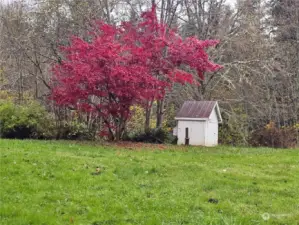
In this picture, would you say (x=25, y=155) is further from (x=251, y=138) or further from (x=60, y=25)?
(x=251, y=138)

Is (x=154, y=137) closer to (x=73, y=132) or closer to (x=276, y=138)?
(x=73, y=132)

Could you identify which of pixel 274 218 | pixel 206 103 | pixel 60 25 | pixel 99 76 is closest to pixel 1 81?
pixel 60 25

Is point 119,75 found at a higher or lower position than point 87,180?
higher

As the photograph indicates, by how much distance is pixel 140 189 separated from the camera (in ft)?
21.4

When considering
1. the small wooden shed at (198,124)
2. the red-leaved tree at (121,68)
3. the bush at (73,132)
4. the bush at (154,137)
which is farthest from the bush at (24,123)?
the small wooden shed at (198,124)

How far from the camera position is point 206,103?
14.0 metres

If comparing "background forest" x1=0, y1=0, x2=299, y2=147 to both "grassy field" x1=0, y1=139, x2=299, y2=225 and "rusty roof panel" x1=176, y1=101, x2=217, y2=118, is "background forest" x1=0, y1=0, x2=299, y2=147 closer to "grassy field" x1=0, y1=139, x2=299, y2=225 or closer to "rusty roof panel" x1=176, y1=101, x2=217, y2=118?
"rusty roof panel" x1=176, y1=101, x2=217, y2=118

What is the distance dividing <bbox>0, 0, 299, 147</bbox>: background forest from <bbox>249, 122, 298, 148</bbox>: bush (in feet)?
0.13

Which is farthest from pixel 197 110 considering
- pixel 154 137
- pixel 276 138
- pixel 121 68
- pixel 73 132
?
pixel 73 132

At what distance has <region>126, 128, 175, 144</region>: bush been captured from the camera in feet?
47.2

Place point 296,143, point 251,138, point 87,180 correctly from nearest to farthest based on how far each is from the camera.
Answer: point 87,180 → point 296,143 → point 251,138

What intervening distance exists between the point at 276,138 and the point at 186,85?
484 cm

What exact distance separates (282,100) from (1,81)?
46.2 ft

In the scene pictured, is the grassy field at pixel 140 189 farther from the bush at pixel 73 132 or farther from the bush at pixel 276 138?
Answer: the bush at pixel 276 138
